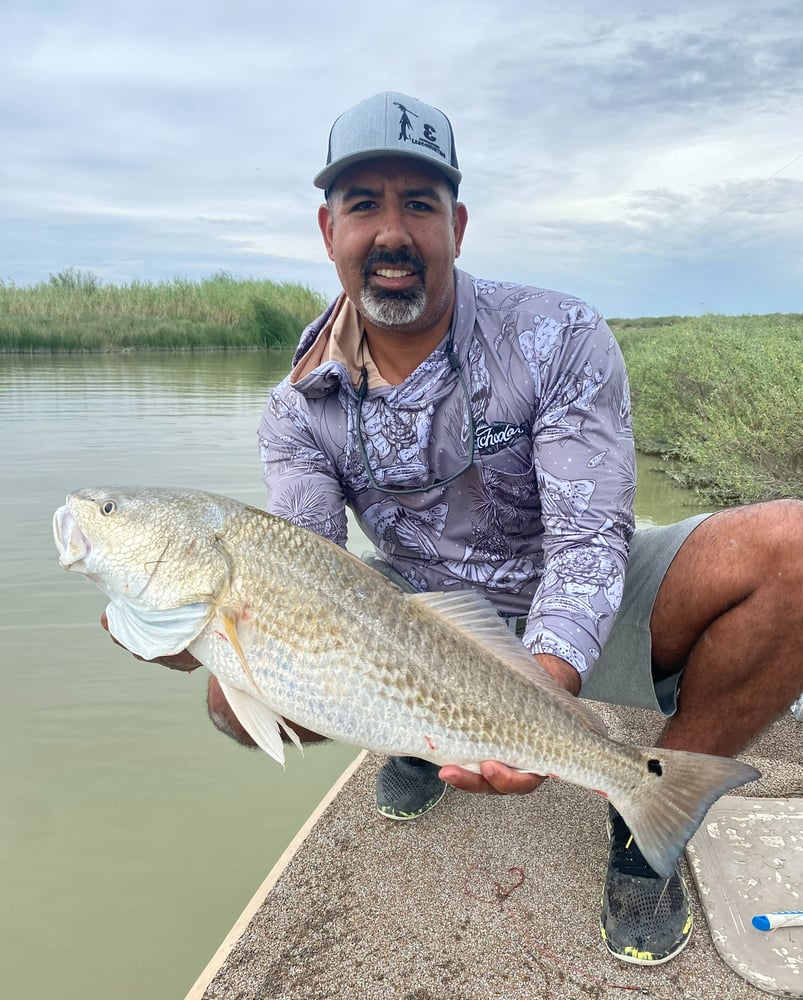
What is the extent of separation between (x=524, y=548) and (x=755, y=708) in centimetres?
85

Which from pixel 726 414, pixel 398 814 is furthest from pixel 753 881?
pixel 726 414

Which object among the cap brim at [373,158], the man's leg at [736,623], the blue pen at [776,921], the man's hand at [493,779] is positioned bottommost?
the blue pen at [776,921]

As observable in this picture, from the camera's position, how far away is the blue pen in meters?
1.97

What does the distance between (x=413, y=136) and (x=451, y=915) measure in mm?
2361

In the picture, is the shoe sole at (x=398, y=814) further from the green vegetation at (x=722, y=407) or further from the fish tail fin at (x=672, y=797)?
the green vegetation at (x=722, y=407)

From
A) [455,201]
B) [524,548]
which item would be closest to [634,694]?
[524,548]

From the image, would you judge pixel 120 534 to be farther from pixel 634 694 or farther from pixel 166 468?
pixel 166 468

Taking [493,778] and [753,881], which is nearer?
[493,778]

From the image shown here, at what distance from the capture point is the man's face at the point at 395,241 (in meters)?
2.51

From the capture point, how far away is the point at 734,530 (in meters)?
2.33

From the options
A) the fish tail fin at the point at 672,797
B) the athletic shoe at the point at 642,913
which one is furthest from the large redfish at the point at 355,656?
the athletic shoe at the point at 642,913

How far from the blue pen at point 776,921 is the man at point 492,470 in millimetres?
336

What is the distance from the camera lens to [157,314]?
1131 inches

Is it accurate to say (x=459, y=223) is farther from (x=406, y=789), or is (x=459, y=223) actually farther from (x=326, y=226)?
(x=406, y=789)
